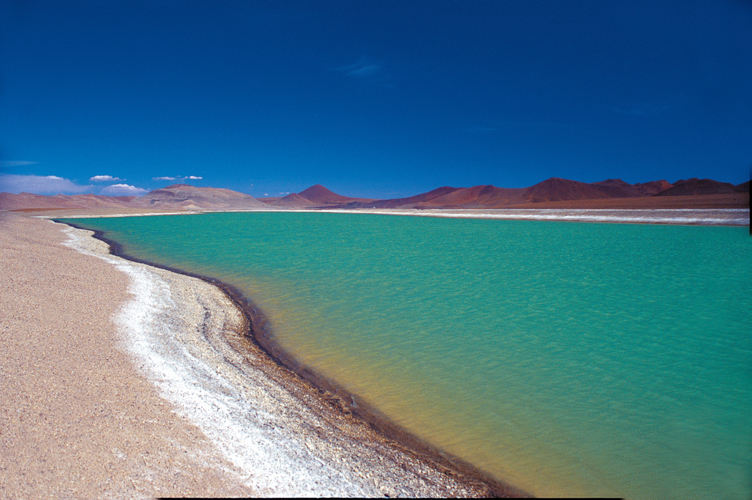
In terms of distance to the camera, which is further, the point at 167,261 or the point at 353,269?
the point at 167,261

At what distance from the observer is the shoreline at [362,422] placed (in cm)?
333

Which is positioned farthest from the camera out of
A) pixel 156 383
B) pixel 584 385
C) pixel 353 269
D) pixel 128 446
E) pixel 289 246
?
pixel 289 246

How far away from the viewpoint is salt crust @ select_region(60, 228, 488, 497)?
302cm

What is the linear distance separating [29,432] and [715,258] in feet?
62.3

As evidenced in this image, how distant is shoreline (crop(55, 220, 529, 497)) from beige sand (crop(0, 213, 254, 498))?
4.52 feet

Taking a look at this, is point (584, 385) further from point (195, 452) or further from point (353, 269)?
point (353, 269)

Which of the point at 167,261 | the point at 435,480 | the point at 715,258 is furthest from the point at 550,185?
the point at 435,480

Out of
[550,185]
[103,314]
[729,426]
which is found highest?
[550,185]

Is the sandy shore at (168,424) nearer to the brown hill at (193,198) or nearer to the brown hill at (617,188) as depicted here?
the brown hill at (617,188)

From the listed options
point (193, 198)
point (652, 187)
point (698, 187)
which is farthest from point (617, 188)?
point (193, 198)

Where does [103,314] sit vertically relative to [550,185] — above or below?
below

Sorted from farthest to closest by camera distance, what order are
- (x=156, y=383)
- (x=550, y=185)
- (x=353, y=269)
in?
1. (x=550, y=185)
2. (x=353, y=269)
3. (x=156, y=383)

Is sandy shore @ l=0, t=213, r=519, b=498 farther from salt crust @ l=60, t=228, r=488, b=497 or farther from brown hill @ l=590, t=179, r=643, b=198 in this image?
brown hill @ l=590, t=179, r=643, b=198

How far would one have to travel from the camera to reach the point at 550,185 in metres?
113
